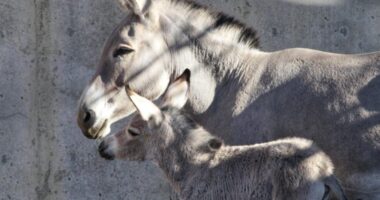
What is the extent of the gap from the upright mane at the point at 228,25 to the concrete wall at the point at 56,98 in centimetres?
128

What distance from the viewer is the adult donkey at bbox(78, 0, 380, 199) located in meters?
5.30

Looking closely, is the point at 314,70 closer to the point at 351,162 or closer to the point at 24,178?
the point at 351,162

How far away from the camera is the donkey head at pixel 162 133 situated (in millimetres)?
5359

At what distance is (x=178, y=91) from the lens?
215 inches

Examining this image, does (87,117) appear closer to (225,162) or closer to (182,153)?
(182,153)

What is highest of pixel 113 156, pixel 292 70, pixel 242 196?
pixel 292 70

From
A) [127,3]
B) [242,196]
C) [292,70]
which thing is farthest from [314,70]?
[127,3]

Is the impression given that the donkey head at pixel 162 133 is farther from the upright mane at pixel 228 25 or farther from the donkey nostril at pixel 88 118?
the upright mane at pixel 228 25

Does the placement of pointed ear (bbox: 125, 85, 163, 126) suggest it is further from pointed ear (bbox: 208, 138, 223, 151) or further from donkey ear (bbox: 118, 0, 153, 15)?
donkey ear (bbox: 118, 0, 153, 15)

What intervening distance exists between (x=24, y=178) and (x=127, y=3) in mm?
1955

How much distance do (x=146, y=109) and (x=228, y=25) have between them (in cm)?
98

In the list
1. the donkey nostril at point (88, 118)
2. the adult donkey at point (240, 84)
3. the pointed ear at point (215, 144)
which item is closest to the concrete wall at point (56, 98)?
the adult donkey at point (240, 84)

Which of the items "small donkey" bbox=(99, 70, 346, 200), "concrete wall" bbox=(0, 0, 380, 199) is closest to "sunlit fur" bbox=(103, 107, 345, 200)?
"small donkey" bbox=(99, 70, 346, 200)

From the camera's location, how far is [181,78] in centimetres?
545
